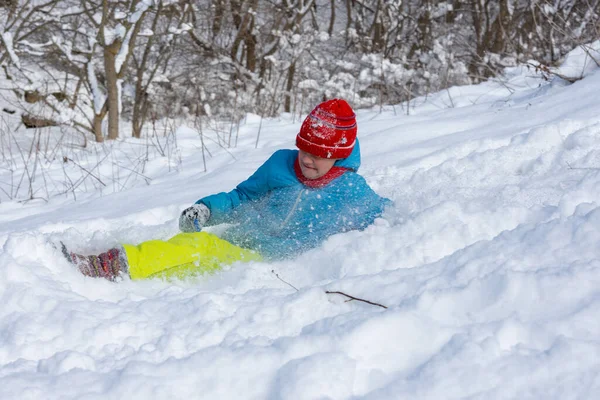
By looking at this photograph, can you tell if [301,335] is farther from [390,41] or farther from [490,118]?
[390,41]

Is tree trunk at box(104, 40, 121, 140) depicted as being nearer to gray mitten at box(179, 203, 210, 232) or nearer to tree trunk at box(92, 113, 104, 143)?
tree trunk at box(92, 113, 104, 143)

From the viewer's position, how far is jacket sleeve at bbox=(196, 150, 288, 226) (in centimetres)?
255

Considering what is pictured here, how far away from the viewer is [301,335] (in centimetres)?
139

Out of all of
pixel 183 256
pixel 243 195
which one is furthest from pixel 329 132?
pixel 183 256

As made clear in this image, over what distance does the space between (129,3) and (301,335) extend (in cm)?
706

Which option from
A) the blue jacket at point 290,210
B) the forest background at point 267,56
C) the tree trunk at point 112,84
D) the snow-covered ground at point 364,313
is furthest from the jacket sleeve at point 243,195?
the forest background at point 267,56

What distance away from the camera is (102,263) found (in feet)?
6.86

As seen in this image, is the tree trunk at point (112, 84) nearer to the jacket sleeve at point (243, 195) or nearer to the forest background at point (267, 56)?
the forest background at point (267, 56)

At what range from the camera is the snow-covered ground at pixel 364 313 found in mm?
1187

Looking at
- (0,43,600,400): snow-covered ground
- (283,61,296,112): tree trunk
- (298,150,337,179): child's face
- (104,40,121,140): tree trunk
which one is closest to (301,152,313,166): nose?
(298,150,337,179): child's face

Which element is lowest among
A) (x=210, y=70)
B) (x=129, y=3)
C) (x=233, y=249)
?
(x=233, y=249)

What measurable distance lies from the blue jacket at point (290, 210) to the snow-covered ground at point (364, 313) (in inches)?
5.1

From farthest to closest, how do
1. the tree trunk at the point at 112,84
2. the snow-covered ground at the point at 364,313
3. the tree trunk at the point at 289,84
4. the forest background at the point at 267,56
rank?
the tree trunk at the point at 289,84, the forest background at the point at 267,56, the tree trunk at the point at 112,84, the snow-covered ground at the point at 364,313

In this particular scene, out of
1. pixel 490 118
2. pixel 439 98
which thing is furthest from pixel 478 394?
pixel 439 98
